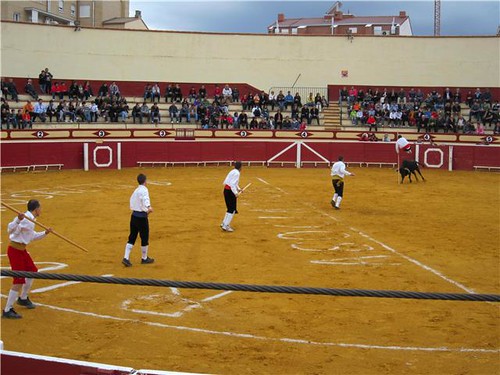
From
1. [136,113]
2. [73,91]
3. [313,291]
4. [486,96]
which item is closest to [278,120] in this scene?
[136,113]

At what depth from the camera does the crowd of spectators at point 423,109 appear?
37656 millimetres

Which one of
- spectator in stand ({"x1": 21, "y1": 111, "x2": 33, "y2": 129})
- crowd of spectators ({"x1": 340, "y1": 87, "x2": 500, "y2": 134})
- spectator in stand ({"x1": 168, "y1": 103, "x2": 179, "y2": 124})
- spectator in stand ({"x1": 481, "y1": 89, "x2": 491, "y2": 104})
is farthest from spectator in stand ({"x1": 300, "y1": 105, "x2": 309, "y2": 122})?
spectator in stand ({"x1": 21, "y1": 111, "x2": 33, "y2": 129})

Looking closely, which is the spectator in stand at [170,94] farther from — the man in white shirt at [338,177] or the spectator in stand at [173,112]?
the man in white shirt at [338,177]

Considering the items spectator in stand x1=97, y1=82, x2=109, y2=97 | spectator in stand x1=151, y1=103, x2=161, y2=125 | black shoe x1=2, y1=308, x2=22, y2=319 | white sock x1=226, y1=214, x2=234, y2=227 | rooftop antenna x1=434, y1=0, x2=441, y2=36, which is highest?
rooftop antenna x1=434, y1=0, x2=441, y2=36

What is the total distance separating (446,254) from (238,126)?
78.5ft

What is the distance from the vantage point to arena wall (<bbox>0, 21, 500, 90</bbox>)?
42031mm

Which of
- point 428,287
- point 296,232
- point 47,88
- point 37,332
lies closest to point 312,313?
point 428,287

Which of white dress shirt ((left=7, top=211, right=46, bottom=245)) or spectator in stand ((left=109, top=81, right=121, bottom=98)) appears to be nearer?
white dress shirt ((left=7, top=211, right=46, bottom=245))

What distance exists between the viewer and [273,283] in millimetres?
11484

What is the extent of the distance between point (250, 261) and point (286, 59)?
3276cm

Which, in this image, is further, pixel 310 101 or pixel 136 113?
pixel 310 101

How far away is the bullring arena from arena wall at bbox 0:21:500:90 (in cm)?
1031

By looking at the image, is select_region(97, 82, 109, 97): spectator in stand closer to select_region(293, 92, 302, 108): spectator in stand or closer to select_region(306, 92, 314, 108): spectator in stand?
select_region(293, 92, 302, 108): spectator in stand

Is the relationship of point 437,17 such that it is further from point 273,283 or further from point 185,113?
point 273,283
